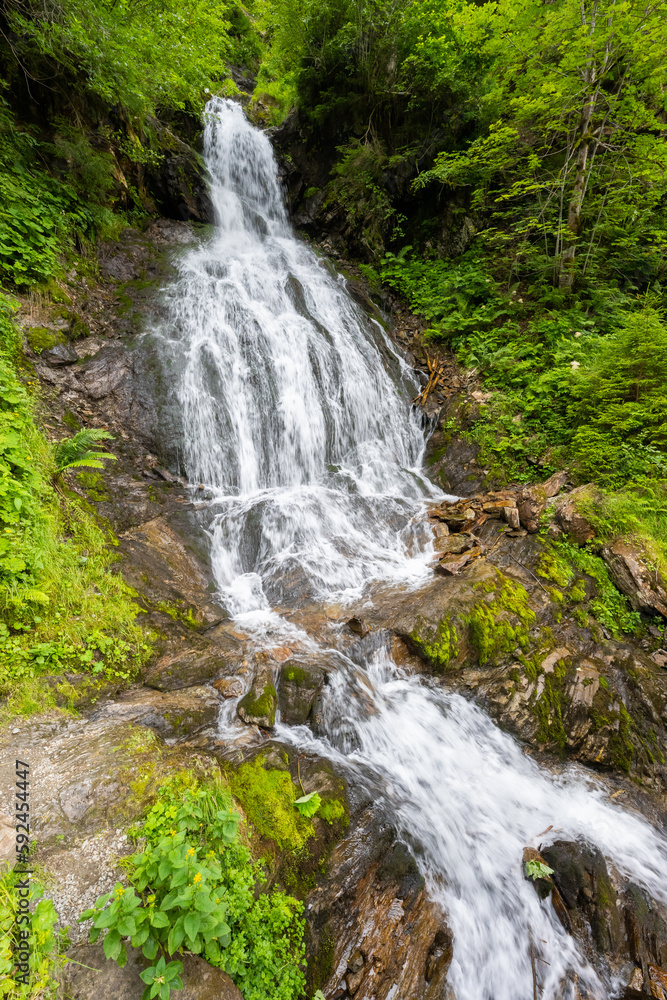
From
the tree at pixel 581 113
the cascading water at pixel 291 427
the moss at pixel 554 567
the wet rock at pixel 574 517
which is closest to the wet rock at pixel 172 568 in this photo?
the cascading water at pixel 291 427

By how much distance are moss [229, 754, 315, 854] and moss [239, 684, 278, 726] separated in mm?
534

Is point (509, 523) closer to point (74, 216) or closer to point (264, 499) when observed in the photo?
point (264, 499)

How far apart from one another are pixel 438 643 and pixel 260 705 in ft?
6.85

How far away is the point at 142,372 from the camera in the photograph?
23.2 ft

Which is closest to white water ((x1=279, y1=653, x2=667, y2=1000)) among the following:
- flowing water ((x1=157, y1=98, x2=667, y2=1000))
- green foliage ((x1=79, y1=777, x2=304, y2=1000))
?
flowing water ((x1=157, y1=98, x2=667, y2=1000))

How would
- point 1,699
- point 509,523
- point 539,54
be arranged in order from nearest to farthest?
point 1,699 → point 509,523 → point 539,54

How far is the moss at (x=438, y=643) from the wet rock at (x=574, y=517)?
2180 mm

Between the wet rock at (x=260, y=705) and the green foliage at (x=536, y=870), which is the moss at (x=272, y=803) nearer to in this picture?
the wet rock at (x=260, y=705)

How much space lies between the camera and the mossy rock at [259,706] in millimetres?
3524

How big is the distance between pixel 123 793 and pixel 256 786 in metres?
0.91

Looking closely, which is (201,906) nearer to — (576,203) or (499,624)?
(499,624)

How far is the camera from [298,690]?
3.83 m

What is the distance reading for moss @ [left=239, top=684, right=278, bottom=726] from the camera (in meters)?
3.56

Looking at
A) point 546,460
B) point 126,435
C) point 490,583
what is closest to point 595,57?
point 546,460
